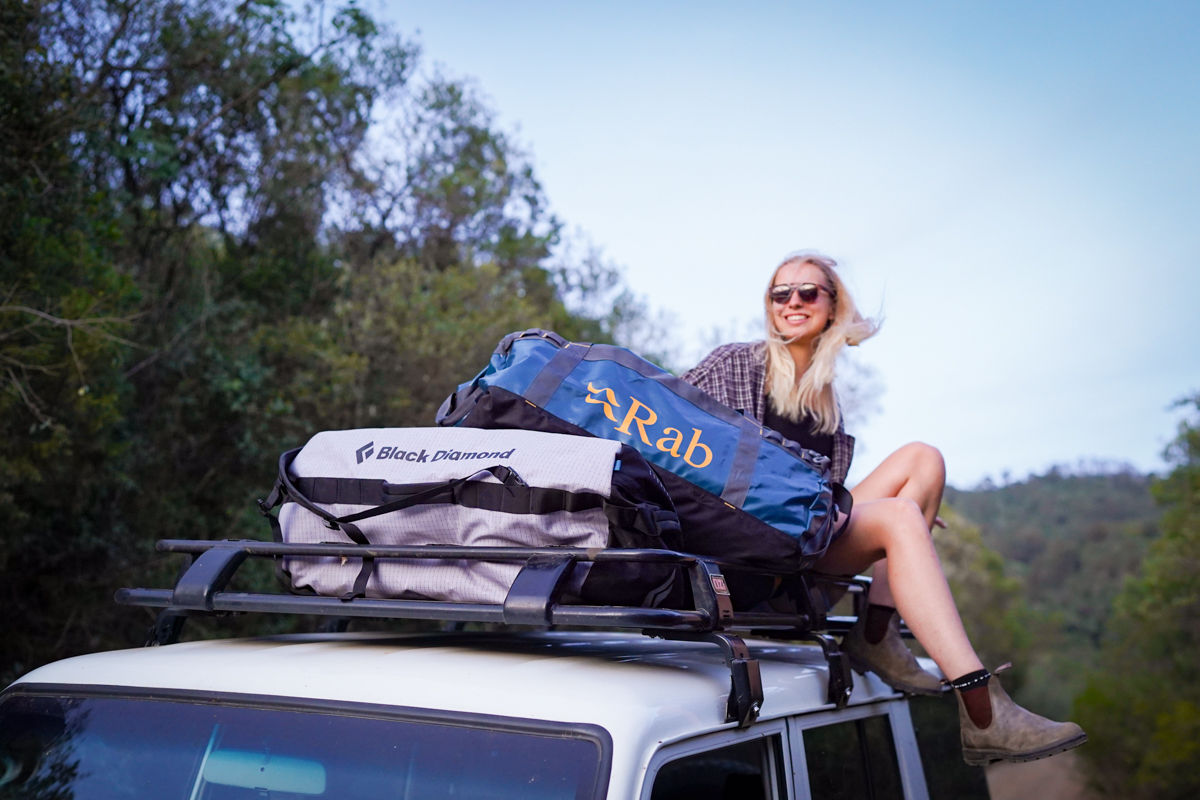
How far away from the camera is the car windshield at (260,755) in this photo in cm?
160

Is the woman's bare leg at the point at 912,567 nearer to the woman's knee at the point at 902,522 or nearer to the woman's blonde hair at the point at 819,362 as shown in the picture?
the woman's knee at the point at 902,522

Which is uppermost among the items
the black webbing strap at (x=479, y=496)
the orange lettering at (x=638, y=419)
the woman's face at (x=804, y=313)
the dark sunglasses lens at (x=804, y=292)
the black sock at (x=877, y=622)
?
the dark sunglasses lens at (x=804, y=292)

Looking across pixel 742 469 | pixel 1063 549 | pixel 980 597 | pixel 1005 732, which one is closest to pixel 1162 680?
pixel 980 597

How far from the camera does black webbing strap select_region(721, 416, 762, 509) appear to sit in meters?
2.22

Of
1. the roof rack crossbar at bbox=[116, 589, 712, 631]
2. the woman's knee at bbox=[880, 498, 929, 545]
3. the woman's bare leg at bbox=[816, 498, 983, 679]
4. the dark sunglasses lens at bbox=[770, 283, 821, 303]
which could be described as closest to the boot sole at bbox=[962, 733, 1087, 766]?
the woman's bare leg at bbox=[816, 498, 983, 679]

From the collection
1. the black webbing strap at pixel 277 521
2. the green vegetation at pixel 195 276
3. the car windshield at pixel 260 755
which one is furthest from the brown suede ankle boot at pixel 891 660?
the green vegetation at pixel 195 276

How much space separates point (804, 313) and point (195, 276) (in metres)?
9.49

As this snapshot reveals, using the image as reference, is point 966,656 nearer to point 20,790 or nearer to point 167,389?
point 20,790

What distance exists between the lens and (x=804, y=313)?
344 centimetres

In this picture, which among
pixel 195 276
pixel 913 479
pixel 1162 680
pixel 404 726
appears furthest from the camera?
pixel 1162 680

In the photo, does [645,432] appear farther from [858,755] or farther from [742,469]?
[858,755]

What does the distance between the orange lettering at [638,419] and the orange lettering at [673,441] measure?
A: 0.11ft

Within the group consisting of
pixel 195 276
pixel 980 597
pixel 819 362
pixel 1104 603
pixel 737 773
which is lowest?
pixel 1104 603

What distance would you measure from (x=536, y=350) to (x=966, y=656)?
4.23 ft
